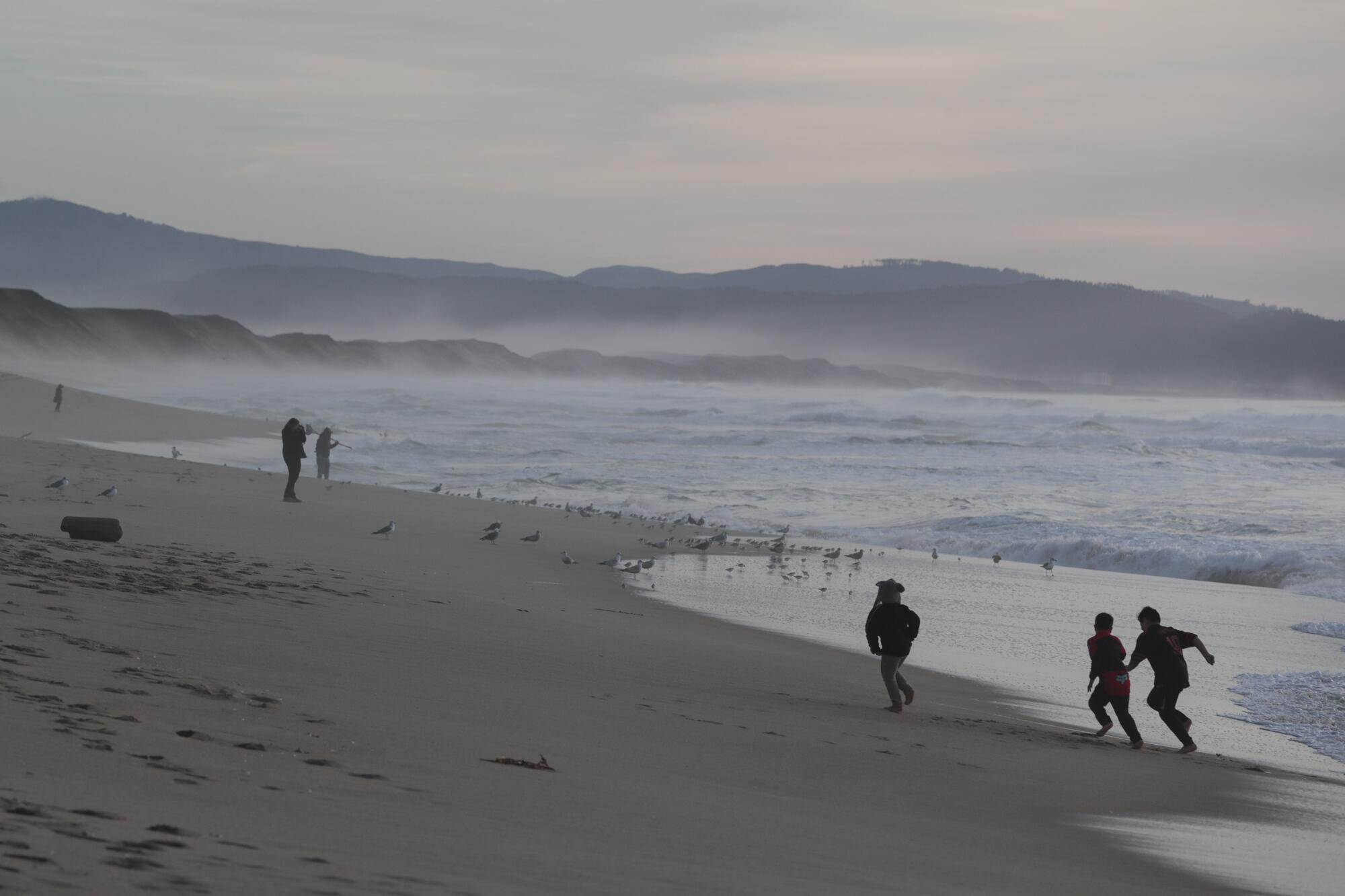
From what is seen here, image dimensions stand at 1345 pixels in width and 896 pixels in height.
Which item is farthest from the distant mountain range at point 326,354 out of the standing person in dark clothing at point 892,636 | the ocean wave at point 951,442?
the standing person in dark clothing at point 892,636

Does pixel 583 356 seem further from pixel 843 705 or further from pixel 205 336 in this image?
pixel 843 705

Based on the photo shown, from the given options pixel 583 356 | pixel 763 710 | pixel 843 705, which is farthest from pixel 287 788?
pixel 583 356

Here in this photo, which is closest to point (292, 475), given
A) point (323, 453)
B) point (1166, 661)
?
point (323, 453)

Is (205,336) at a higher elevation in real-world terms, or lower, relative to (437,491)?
higher

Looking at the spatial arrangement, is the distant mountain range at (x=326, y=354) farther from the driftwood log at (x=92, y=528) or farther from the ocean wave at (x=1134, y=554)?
the driftwood log at (x=92, y=528)

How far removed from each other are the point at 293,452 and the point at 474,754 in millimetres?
14363

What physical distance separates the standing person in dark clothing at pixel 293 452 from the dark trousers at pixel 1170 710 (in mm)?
13105

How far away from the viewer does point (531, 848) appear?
13.6 ft

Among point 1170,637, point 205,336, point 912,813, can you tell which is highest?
point 205,336

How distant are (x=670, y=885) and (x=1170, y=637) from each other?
19.7ft

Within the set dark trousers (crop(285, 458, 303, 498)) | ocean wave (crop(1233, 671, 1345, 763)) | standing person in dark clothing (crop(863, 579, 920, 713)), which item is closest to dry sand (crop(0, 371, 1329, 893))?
standing person in dark clothing (crop(863, 579, 920, 713))

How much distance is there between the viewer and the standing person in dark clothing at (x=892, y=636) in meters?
8.54

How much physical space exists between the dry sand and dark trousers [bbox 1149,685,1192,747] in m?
0.25

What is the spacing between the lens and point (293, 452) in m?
18.9
